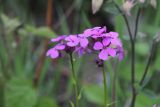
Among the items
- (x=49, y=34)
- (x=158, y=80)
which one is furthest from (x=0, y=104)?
(x=158, y=80)

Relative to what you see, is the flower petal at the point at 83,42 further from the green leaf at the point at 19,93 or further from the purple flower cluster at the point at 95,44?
the green leaf at the point at 19,93

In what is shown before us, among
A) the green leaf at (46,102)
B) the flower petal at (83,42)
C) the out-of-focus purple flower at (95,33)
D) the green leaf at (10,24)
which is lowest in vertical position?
the green leaf at (46,102)

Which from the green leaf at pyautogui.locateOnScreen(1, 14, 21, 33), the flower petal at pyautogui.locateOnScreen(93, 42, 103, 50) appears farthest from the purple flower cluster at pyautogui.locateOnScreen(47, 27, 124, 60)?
the green leaf at pyautogui.locateOnScreen(1, 14, 21, 33)

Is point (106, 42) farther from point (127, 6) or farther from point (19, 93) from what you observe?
point (19, 93)

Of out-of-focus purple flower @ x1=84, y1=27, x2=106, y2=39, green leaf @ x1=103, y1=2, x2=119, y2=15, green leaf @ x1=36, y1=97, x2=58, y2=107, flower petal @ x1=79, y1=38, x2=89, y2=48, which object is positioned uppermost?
green leaf @ x1=103, y1=2, x2=119, y2=15

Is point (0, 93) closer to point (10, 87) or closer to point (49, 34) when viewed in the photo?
point (10, 87)

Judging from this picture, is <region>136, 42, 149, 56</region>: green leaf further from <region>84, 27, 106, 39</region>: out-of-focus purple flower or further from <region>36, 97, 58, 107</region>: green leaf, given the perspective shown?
<region>84, 27, 106, 39</region>: out-of-focus purple flower

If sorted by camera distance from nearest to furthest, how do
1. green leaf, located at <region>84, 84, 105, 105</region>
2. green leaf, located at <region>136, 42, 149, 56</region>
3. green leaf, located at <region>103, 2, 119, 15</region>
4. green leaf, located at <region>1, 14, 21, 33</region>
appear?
green leaf, located at <region>103, 2, 119, 15</region> < green leaf, located at <region>1, 14, 21, 33</region> < green leaf, located at <region>84, 84, 105, 105</region> < green leaf, located at <region>136, 42, 149, 56</region>

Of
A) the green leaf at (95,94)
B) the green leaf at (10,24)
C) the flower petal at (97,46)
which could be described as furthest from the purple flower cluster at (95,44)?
the green leaf at (95,94)
